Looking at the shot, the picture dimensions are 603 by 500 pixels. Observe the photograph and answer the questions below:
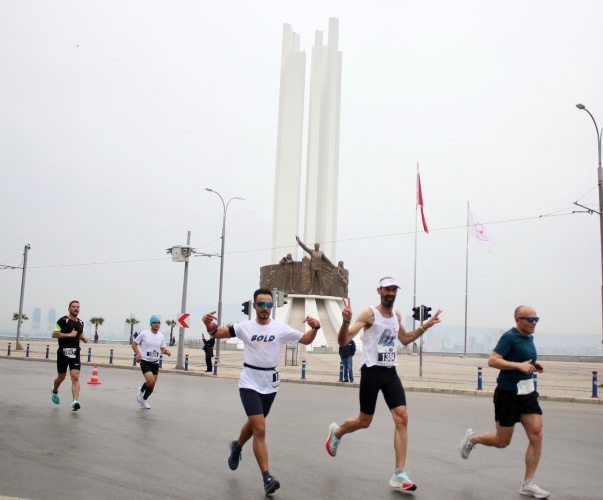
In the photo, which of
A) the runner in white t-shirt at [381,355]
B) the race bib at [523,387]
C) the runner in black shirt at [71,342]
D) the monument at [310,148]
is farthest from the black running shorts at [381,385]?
the monument at [310,148]

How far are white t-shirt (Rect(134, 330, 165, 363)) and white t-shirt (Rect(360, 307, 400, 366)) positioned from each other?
656cm

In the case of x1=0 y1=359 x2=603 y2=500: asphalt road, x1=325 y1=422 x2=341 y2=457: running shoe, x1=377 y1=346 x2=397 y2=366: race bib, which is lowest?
x1=0 y1=359 x2=603 y2=500: asphalt road

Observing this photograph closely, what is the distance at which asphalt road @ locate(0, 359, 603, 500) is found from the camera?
5973 mm

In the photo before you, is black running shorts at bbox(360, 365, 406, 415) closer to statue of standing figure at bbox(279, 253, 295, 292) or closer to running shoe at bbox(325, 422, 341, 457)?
running shoe at bbox(325, 422, 341, 457)

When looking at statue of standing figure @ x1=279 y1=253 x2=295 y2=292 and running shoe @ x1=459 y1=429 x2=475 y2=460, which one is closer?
→ running shoe @ x1=459 y1=429 x2=475 y2=460

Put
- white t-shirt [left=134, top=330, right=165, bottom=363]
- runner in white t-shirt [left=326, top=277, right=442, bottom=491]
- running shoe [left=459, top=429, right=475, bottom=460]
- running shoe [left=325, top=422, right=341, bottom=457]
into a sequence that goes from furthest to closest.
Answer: white t-shirt [left=134, top=330, right=165, bottom=363]
running shoe [left=325, top=422, right=341, bottom=457]
running shoe [left=459, top=429, right=475, bottom=460]
runner in white t-shirt [left=326, top=277, right=442, bottom=491]

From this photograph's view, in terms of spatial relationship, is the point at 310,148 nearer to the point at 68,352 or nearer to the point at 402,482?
the point at 68,352

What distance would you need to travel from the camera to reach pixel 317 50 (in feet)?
196

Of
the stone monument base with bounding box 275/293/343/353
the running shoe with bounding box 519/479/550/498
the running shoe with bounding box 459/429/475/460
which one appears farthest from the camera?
the stone monument base with bounding box 275/293/343/353

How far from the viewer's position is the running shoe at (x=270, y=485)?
5.63 metres

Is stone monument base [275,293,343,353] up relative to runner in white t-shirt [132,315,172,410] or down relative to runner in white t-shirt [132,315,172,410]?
up

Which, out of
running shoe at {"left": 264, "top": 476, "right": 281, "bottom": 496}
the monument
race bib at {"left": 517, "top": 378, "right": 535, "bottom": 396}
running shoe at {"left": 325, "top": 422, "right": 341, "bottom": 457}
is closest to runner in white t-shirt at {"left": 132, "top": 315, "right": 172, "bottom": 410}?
running shoe at {"left": 325, "top": 422, "right": 341, "bottom": 457}

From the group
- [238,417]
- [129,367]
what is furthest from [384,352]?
[129,367]

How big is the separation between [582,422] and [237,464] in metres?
8.21
